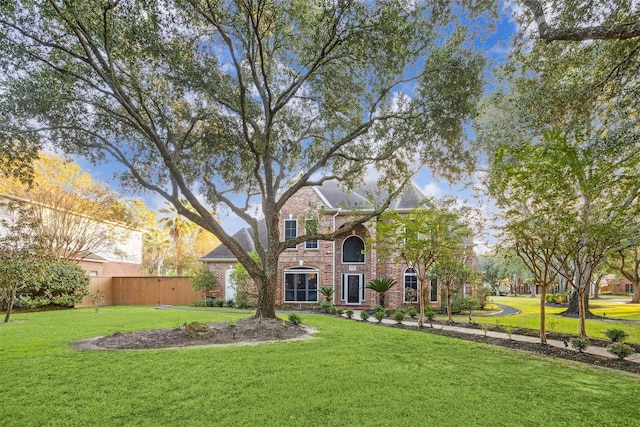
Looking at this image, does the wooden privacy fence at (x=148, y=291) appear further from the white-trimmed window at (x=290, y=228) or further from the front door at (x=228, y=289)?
the white-trimmed window at (x=290, y=228)

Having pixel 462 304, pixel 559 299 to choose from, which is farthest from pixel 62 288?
pixel 559 299

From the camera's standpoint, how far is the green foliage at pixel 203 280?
22469 millimetres

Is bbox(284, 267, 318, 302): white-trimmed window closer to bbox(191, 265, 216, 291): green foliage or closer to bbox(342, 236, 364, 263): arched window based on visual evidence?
bbox(342, 236, 364, 263): arched window

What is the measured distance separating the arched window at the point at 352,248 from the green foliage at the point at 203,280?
833cm

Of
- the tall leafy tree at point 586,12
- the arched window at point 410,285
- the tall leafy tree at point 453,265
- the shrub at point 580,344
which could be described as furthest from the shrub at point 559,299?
the tall leafy tree at point 586,12

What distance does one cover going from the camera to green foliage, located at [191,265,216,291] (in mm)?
22469

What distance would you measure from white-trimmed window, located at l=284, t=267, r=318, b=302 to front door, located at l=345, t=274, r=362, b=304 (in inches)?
76.2

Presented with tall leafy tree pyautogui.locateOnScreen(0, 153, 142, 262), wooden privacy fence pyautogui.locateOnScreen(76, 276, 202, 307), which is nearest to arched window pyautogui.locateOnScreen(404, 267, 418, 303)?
wooden privacy fence pyautogui.locateOnScreen(76, 276, 202, 307)

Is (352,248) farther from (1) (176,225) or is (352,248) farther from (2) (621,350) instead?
(1) (176,225)

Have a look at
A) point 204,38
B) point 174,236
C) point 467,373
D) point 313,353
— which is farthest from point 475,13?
point 174,236

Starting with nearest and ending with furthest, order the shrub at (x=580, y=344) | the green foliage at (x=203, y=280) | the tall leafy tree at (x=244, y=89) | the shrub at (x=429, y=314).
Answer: the shrub at (x=580, y=344), the tall leafy tree at (x=244, y=89), the shrub at (x=429, y=314), the green foliage at (x=203, y=280)

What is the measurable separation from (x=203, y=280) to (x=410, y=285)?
1252 centimetres

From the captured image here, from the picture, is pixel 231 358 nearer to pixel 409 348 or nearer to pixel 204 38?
pixel 409 348

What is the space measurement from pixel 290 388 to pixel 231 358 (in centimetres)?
227
